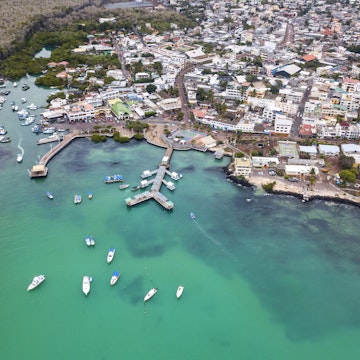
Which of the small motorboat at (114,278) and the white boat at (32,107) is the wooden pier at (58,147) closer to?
the white boat at (32,107)

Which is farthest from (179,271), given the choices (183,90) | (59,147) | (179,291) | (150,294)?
(183,90)

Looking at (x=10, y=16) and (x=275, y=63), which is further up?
(x=10, y=16)

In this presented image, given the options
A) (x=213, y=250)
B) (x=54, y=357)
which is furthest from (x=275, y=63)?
(x=54, y=357)

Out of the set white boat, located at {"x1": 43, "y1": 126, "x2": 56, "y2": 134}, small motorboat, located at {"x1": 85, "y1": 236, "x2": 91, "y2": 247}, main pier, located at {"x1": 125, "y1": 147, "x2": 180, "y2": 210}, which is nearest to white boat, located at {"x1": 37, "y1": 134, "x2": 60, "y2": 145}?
white boat, located at {"x1": 43, "y1": 126, "x2": 56, "y2": 134}

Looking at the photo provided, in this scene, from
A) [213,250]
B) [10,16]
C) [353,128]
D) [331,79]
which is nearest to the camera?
[213,250]

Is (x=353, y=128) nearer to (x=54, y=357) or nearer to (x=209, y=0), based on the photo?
(x=54, y=357)

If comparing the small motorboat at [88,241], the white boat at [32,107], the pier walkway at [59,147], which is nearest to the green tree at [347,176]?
the small motorboat at [88,241]

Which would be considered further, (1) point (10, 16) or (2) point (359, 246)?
(1) point (10, 16)

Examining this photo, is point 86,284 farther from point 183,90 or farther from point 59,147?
point 183,90
